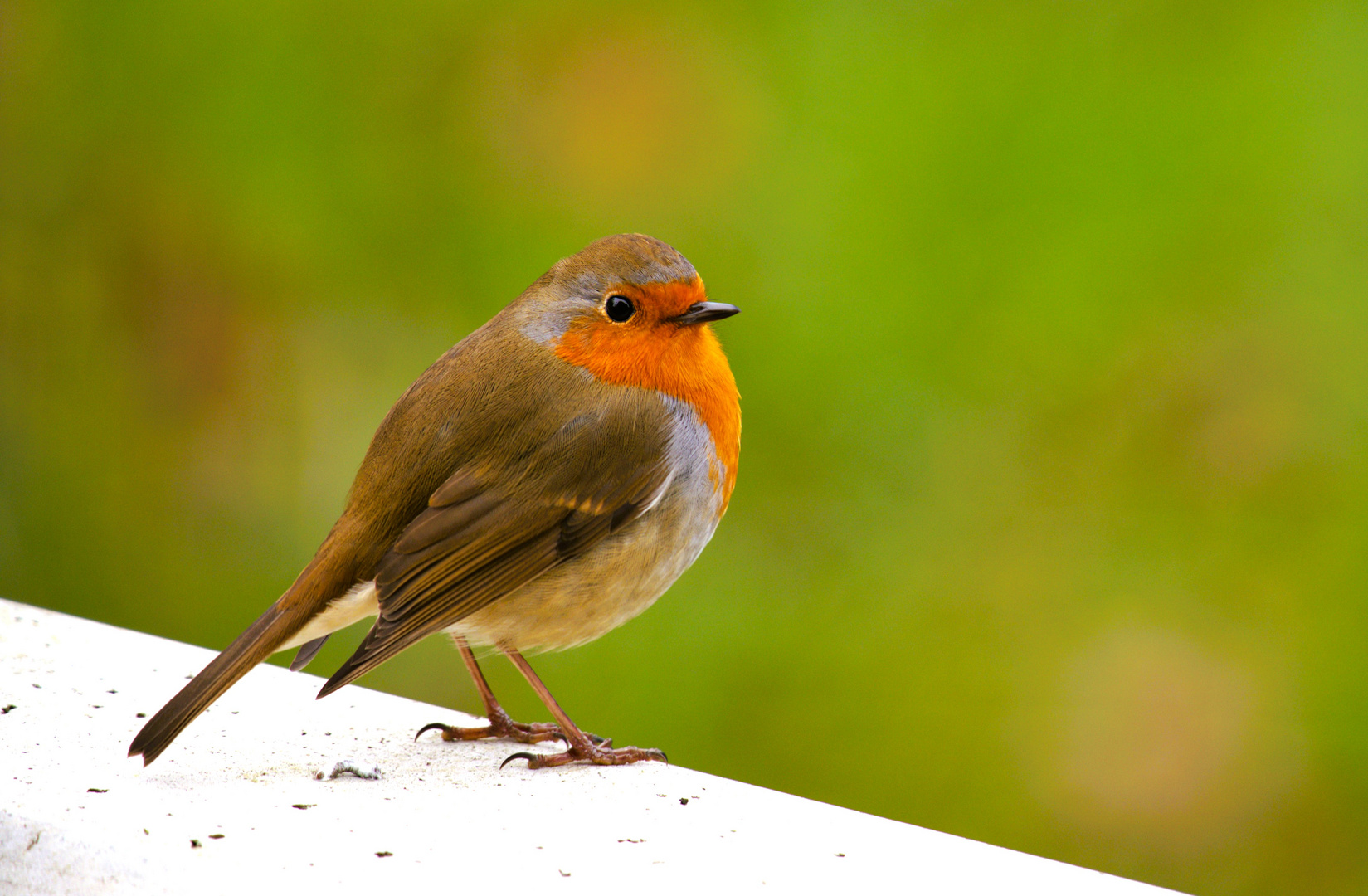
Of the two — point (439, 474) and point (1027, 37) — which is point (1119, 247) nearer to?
point (1027, 37)

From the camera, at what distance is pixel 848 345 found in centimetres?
375

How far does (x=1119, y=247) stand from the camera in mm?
3713

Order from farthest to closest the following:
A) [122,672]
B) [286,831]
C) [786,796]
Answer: [122,672] < [786,796] < [286,831]

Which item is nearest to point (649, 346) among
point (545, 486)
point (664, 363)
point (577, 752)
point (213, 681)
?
point (664, 363)

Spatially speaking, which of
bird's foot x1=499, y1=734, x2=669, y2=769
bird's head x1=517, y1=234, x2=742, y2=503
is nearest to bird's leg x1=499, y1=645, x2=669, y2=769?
bird's foot x1=499, y1=734, x2=669, y2=769

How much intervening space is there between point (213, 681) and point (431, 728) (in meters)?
0.48

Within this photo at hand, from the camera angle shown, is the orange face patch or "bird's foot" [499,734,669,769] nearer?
"bird's foot" [499,734,669,769]

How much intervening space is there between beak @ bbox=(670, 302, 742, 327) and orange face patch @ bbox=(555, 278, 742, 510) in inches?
0.5

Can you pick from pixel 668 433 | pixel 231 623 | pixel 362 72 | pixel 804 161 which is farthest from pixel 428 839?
pixel 362 72

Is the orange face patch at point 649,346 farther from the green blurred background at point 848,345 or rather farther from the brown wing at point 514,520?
the green blurred background at point 848,345

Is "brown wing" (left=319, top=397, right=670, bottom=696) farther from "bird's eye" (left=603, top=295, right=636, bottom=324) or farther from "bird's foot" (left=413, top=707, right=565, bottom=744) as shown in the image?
"bird's foot" (left=413, top=707, right=565, bottom=744)

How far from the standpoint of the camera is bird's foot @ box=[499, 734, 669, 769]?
2090 millimetres

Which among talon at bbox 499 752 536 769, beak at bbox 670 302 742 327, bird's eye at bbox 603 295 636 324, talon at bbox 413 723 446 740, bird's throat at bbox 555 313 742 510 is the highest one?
beak at bbox 670 302 742 327

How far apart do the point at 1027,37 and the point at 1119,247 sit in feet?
2.18
